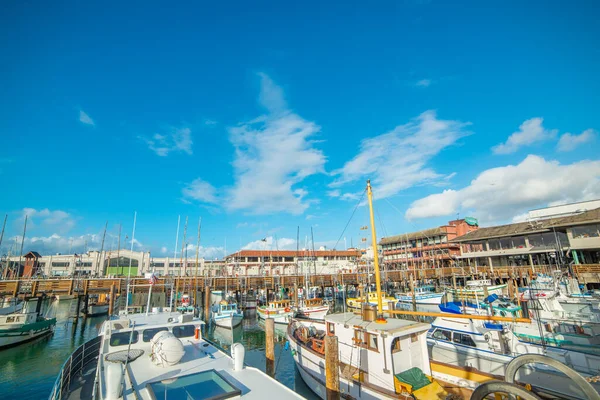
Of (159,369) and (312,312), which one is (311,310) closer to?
(312,312)

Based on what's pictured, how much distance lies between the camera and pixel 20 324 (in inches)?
1029

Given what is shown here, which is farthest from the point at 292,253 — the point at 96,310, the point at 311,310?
the point at 96,310

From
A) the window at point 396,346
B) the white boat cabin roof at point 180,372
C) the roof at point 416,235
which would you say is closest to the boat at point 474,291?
the roof at point 416,235

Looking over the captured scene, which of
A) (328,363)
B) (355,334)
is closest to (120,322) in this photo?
(328,363)

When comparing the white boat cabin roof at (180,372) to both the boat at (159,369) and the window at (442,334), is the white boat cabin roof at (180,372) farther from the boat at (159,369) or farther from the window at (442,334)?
the window at (442,334)

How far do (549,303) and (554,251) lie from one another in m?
32.3

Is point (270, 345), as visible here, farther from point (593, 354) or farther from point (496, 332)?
point (593, 354)

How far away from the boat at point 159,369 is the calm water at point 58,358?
521 cm

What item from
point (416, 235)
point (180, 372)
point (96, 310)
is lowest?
point (96, 310)

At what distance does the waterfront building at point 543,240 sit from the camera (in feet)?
140

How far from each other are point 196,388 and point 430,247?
8090cm

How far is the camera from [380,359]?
1138 cm

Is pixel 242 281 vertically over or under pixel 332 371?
over

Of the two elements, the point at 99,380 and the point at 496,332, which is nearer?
the point at 99,380
